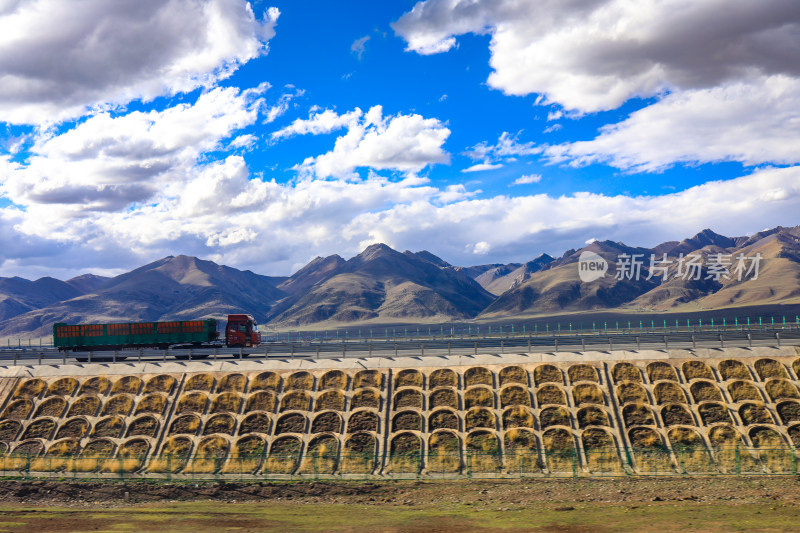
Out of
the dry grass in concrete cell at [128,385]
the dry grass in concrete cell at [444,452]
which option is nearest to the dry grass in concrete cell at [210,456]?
the dry grass in concrete cell at [128,385]

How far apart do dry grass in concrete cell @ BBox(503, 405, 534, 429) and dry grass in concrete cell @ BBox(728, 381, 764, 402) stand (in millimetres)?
14485

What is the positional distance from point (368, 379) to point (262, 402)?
27.3 feet

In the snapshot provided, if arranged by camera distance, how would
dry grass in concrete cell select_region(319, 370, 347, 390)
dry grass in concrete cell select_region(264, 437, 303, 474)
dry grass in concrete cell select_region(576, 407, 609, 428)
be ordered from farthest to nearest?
dry grass in concrete cell select_region(319, 370, 347, 390) → dry grass in concrete cell select_region(576, 407, 609, 428) → dry grass in concrete cell select_region(264, 437, 303, 474)

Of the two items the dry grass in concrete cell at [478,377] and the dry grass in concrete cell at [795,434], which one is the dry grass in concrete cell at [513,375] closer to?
the dry grass in concrete cell at [478,377]

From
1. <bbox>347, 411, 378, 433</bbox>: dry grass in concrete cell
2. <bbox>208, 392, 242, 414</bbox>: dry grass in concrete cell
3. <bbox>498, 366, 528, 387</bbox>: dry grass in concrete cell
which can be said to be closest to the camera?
<bbox>347, 411, 378, 433</bbox>: dry grass in concrete cell

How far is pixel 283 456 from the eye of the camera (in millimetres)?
40312

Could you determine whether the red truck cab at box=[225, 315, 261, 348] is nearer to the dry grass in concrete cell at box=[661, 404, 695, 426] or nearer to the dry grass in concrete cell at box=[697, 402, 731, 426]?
the dry grass in concrete cell at box=[661, 404, 695, 426]

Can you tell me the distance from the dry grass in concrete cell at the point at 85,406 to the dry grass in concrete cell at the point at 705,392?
148 feet

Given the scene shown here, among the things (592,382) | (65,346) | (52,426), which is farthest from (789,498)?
(65,346)

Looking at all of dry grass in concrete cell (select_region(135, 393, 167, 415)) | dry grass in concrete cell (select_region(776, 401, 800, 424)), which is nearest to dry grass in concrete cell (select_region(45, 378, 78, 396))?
dry grass in concrete cell (select_region(135, 393, 167, 415))

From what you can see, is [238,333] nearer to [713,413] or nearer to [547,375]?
[547,375]

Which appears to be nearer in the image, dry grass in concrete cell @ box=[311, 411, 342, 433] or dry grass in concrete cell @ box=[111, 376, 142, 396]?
dry grass in concrete cell @ box=[311, 411, 342, 433]

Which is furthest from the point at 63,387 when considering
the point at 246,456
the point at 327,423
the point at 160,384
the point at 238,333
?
the point at 327,423

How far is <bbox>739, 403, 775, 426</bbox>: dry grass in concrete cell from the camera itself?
39.7m
